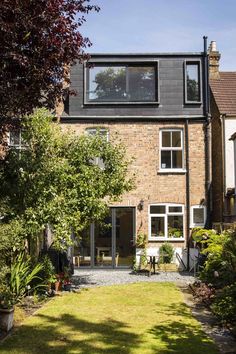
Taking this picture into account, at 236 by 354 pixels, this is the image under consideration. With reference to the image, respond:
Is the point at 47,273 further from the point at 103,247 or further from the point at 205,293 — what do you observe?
the point at 103,247

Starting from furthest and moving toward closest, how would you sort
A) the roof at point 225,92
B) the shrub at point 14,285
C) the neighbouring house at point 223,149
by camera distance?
the roof at point 225,92 < the neighbouring house at point 223,149 < the shrub at point 14,285

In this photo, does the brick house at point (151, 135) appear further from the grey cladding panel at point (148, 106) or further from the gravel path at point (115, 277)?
the gravel path at point (115, 277)

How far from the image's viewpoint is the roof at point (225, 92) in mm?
22297

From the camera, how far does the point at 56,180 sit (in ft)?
46.0

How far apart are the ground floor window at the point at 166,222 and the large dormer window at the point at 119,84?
197 inches

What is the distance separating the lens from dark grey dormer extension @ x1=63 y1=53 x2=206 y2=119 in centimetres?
2178

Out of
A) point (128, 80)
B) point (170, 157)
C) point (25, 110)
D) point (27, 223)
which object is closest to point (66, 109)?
point (128, 80)

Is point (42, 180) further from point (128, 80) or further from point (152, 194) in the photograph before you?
point (128, 80)

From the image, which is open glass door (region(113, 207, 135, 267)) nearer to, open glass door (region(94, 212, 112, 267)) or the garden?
open glass door (region(94, 212, 112, 267))

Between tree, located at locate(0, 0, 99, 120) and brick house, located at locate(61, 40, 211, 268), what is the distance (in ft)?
40.7

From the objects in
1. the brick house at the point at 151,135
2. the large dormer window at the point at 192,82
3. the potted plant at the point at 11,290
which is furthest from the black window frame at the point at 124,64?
the potted plant at the point at 11,290

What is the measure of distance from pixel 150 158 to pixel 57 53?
13.6m

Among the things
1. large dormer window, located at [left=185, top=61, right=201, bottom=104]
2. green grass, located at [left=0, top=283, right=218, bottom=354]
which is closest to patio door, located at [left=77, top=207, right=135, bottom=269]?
large dormer window, located at [left=185, top=61, right=201, bottom=104]

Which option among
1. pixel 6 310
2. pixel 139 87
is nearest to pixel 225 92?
pixel 139 87
